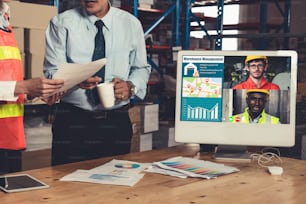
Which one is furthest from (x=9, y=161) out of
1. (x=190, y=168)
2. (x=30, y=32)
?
(x=190, y=168)

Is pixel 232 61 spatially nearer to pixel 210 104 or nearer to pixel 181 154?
pixel 210 104

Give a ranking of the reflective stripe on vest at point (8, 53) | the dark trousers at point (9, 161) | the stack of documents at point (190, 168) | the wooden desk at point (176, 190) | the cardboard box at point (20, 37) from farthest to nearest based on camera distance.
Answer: the cardboard box at point (20, 37)
the dark trousers at point (9, 161)
the reflective stripe on vest at point (8, 53)
the stack of documents at point (190, 168)
the wooden desk at point (176, 190)

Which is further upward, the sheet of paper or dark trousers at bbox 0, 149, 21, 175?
the sheet of paper

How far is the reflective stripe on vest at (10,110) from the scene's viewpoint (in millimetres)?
1957

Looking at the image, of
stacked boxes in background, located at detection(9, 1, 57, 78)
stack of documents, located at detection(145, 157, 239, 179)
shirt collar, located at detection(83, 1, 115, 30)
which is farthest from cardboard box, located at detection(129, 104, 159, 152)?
stack of documents, located at detection(145, 157, 239, 179)

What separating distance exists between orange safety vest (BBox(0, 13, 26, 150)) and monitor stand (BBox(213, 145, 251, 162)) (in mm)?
827

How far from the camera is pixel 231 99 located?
6.45 ft

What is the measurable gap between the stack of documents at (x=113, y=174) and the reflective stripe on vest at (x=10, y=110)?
448 mm

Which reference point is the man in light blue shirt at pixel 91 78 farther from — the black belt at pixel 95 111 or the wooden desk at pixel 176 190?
the wooden desk at pixel 176 190

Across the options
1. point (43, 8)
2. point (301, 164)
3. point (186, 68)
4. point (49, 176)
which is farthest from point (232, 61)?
point (43, 8)

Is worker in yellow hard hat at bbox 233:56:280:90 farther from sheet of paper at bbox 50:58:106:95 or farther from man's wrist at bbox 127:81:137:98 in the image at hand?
man's wrist at bbox 127:81:137:98

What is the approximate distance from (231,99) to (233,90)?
4 cm

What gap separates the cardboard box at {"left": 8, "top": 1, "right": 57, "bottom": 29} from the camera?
8.00 ft

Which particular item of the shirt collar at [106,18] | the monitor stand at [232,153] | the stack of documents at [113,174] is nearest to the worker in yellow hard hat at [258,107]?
the monitor stand at [232,153]
